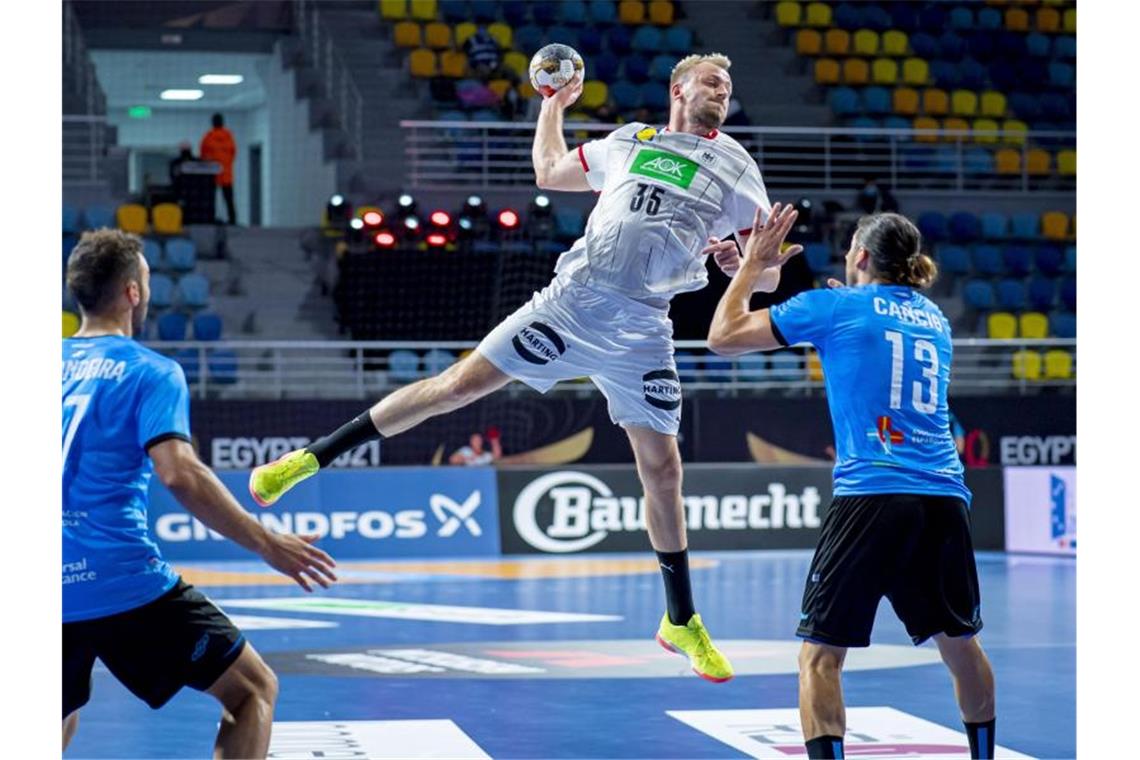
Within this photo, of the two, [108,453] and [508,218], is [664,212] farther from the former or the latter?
[508,218]

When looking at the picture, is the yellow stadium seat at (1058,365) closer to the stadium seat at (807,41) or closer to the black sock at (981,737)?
the stadium seat at (807,41)

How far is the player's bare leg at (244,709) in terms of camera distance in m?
5.25

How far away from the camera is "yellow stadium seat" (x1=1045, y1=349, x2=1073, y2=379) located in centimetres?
2095

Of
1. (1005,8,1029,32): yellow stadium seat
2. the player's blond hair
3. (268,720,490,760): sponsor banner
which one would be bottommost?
(268,720,490,760): sponsor banner

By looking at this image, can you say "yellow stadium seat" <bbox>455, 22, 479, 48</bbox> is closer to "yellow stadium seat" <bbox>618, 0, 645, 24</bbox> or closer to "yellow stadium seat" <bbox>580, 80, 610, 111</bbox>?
"yellow stadium seat" <bbox>580, 80, 610, 111</bbox>

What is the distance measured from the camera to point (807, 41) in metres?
21.5

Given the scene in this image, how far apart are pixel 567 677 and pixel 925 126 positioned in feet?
45.0

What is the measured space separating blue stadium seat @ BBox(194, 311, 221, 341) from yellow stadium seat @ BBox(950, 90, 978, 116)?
9717 millimetres

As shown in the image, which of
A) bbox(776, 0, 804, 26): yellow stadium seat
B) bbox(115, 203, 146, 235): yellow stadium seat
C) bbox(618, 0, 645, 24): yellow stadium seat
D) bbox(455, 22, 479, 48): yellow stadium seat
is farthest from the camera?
bbox(776, 0, 804, 26): yellow stadium seat

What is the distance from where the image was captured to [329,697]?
9.30m

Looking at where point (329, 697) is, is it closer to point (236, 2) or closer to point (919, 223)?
point (919, 223)

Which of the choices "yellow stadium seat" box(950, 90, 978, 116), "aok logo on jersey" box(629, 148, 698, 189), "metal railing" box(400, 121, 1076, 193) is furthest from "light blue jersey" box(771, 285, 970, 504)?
"yellow stadium seat" box(950, 90, 978, 116)

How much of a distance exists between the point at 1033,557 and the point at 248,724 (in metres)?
14.0

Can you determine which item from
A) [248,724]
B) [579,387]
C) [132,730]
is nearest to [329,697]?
[132,730]
